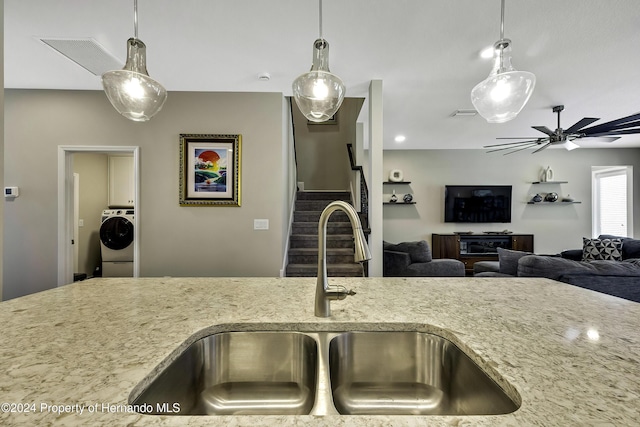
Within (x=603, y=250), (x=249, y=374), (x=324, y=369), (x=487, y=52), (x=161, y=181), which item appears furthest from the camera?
(x=603, y=250)

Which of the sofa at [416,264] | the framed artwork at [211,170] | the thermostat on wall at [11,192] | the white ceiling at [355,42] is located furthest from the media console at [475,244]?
the thermostat on wall at [11,192]

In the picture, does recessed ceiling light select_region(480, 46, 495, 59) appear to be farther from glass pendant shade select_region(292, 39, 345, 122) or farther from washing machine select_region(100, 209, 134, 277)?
washing machine select_region(100, 209, 134, 277)

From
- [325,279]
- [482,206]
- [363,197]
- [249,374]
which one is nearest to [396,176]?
[482,206]

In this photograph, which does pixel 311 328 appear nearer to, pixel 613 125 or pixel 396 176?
pixel 613 125

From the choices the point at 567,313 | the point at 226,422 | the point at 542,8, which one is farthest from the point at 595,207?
the point at 226,422

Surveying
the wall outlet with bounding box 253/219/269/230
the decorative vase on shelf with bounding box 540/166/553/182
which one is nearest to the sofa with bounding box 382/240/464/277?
the wall outlet with bounding box 253/219/269/230

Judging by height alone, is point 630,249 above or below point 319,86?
below

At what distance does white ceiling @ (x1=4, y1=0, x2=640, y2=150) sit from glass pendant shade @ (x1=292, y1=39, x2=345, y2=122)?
30.0 inches

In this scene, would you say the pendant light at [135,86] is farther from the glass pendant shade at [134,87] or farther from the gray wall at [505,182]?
the gray wall at [505,182]

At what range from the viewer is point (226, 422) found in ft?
1.53

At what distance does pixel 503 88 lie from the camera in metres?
1.72

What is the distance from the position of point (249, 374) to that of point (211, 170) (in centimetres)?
321

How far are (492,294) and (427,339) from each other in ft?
1.71

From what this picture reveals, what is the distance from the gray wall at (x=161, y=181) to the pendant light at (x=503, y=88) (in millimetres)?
2470
